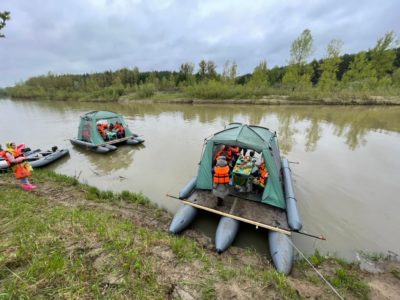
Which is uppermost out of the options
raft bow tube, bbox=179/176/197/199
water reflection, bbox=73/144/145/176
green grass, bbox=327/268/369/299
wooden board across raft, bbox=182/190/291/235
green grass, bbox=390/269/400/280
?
raft bow tube, bbox=179/176/197/199

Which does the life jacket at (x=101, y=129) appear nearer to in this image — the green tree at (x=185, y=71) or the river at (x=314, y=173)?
the river at (x=314, y=173)

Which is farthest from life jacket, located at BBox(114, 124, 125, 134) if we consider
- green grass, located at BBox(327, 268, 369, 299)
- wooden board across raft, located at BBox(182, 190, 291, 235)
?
green grass, located at BBox(327, 268, 369, 299)

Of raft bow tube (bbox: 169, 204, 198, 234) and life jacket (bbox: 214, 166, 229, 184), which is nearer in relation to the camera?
raft bow tube (bbox: 169, 204, 198, 234)

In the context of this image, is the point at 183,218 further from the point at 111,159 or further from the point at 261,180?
the point at 111,159

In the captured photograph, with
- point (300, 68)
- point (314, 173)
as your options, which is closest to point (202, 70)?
point (300, 68)

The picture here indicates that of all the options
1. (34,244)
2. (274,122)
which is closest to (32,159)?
(34,244)

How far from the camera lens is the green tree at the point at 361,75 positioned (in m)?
32.6

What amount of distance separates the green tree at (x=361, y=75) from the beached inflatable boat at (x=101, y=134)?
3940cm

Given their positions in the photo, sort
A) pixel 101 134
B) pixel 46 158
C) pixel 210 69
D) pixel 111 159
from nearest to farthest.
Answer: pixel 46 158 → pixel 111 159 → pixel 101 134 → pixel 210 69

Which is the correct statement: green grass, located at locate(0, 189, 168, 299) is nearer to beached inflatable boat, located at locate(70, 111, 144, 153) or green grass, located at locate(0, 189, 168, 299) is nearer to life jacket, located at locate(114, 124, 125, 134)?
beached inflatable boat, located at locate(70, 111, 144, 153)

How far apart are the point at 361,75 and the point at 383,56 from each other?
18.6 feet

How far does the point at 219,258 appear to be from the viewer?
3.90 metres

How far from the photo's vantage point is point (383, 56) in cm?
3397

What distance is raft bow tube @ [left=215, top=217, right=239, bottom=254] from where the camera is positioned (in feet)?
13.6
